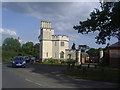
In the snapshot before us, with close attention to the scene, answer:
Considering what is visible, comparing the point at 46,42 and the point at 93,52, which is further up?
the point at 46,42

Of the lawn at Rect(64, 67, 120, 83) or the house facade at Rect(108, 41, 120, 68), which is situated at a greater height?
the house facade at Rect(108, 41, 120, 68)

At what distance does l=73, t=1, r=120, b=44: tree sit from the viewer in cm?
2161

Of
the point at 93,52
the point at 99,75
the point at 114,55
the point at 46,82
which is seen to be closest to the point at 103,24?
the point at 99,75

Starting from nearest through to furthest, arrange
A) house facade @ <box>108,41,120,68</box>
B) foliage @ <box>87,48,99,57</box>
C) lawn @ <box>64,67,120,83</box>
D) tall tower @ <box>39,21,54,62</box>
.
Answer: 1. lawn @ <box>64,67,120,83</box>
2. house facade @ <box>108,41,120,68</box>
3. tall tower @ <box>39,21,54,62</box>
4. foliage @ <box>87,48,99,57</box>

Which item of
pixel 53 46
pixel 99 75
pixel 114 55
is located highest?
pixel 53 46

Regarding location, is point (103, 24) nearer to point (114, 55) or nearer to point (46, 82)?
point (46, 82)

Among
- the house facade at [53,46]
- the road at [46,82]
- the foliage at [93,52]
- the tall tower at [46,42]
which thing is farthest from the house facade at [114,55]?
the foliage at [93,52]

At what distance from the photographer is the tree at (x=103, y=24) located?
70.9 feet

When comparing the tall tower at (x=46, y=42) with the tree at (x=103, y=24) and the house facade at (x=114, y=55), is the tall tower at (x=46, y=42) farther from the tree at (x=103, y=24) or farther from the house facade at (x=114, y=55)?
the tree at (x=103, y=24)

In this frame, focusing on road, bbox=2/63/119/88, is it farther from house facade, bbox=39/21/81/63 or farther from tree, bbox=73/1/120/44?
house facade, bbox=39/21/81/63

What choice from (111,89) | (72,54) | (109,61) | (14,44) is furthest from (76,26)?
(14,44)

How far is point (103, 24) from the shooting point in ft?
75.3

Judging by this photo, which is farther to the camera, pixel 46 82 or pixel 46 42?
pixel 46 42

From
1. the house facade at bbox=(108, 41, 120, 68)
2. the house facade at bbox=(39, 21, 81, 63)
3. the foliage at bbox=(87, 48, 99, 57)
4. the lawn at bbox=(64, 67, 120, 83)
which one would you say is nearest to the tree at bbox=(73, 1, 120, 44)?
the lawn at bbox=(64, 67, 120, 83)
